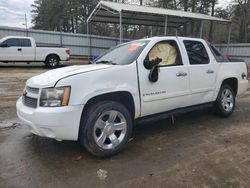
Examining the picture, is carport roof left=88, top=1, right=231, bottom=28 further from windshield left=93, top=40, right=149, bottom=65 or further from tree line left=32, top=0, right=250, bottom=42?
windshield left=93, top=40, right=149, bottom=65

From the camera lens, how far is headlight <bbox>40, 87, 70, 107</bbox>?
3.21 metres

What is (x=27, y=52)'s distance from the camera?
1552 centimetres

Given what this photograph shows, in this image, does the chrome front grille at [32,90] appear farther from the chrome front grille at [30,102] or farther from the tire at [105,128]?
the tire at [105,128]

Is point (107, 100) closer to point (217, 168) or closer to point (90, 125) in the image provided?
point (90, 125)

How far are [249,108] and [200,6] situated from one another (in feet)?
93.1

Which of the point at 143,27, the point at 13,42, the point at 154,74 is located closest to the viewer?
the point at 154,74

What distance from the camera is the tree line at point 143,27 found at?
2980 centimetres

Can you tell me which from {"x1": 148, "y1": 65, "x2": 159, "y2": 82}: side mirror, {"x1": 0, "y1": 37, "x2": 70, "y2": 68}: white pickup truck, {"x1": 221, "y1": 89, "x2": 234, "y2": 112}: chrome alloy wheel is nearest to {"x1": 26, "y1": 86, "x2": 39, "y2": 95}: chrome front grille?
{"x1": 148, "y1": 65, "x2": 159, "y2": 82}: side mirror

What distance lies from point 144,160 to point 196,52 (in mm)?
2592

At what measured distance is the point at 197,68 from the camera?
477 centimetres

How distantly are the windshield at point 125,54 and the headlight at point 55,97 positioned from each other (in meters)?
1.18

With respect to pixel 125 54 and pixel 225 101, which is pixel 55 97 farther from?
pixel 225 101

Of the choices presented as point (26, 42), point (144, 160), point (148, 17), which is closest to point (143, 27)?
point (148, 17)

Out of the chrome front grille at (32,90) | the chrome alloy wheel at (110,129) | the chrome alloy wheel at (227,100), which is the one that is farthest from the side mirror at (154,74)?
the chrome alloy wheel at (227,100)
